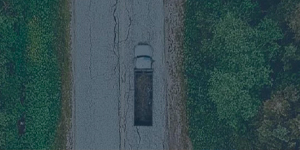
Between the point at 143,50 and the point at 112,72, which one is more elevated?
the point at 143,50

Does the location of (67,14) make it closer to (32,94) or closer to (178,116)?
(32,94)

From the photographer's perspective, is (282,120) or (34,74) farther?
(34,74)

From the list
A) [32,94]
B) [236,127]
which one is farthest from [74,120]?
[236,127]

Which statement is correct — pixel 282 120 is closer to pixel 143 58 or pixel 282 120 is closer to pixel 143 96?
pixel 143 96

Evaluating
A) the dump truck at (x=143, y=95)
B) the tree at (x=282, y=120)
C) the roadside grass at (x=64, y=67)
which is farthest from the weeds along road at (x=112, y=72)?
the tree at (x=282, y=120)

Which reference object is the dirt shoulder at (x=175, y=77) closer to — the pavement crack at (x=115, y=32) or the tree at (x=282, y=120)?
the pavement crack at (x=115, y=32)

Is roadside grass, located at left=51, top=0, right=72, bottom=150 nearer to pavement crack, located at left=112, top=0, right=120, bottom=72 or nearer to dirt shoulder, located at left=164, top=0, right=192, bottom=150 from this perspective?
pavement crack, located at left=112, top=0, right=120, bottom=72

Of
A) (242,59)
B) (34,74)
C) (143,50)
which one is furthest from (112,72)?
(242,59)

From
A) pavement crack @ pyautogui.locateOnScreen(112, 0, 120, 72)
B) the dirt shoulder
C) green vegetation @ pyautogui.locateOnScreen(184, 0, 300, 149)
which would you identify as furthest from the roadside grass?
green vegetation @ pyautogui.locateOnScreen(184, 0, 300, 149)

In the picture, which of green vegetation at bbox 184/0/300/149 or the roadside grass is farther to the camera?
the roadside grass
